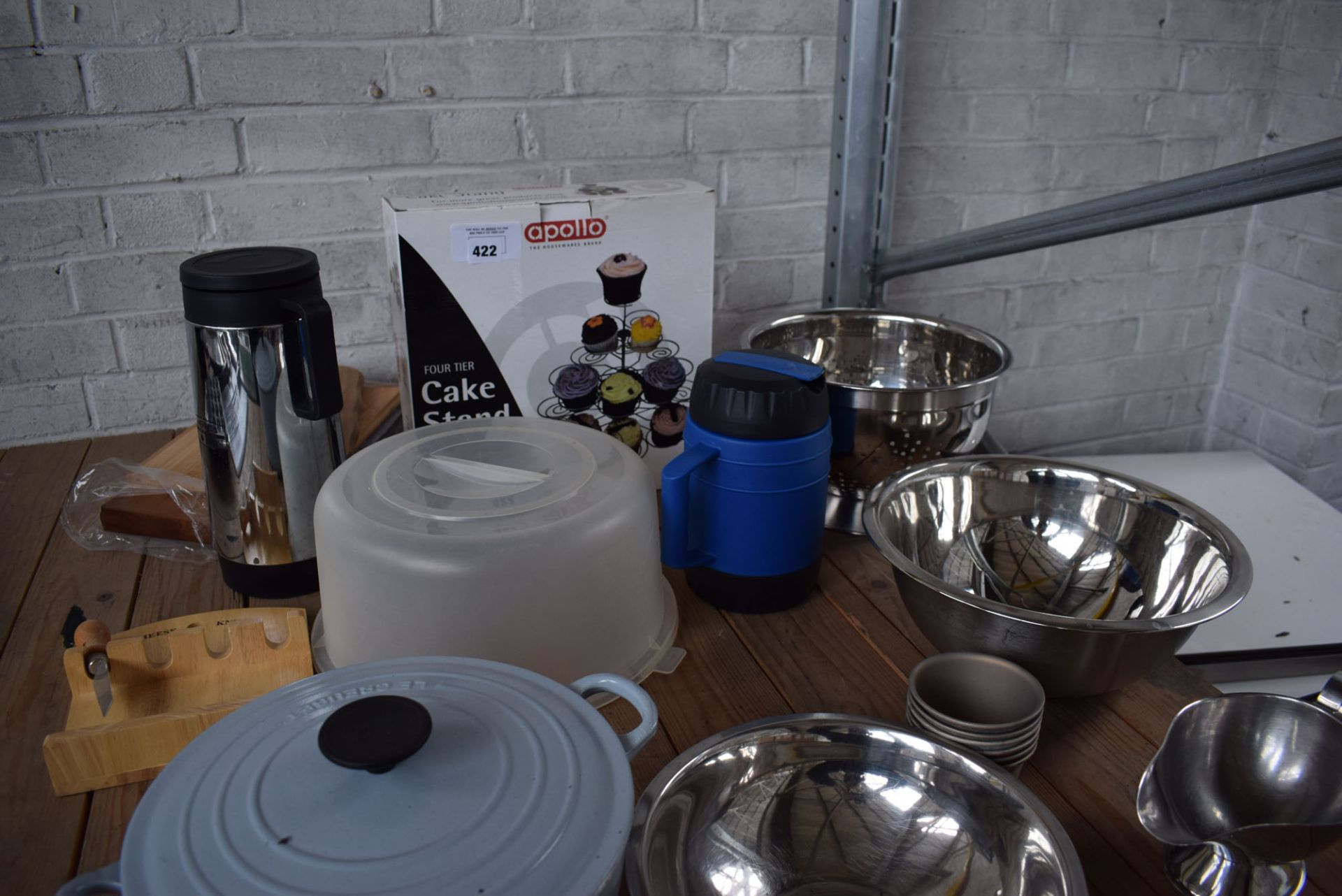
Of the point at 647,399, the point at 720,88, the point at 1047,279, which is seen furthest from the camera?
the point at 1047,279

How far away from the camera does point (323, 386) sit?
28.2 inches

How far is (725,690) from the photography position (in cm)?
69

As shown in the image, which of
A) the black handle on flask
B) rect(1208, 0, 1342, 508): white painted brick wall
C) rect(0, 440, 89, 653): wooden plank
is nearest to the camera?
the black handle on flask

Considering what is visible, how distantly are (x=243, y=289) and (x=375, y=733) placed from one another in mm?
400

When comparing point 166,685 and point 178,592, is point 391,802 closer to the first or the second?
point 166,685

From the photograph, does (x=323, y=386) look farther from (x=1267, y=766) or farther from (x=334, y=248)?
(x=1267, y=766)

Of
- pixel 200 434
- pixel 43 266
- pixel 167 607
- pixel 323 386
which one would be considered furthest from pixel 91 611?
pixel 43 266

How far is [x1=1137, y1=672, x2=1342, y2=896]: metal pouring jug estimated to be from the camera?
502 millimetres

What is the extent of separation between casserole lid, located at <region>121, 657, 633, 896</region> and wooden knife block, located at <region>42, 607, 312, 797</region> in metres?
0.20

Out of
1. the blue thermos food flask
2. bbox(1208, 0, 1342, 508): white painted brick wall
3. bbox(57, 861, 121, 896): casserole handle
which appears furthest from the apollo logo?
bbox(1208, 0, 1342, 508): white painted brick wall

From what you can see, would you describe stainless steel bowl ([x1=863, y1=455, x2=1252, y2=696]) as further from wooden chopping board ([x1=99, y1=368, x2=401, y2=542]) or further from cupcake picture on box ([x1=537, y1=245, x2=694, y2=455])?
wooden chopping board ([x1=99, y1=368, x2=401, y2=542])

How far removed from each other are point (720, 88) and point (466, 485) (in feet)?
2.42

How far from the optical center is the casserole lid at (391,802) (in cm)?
36

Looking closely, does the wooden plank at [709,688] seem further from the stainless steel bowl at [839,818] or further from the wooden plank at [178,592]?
the wooden plank at [178,592]
